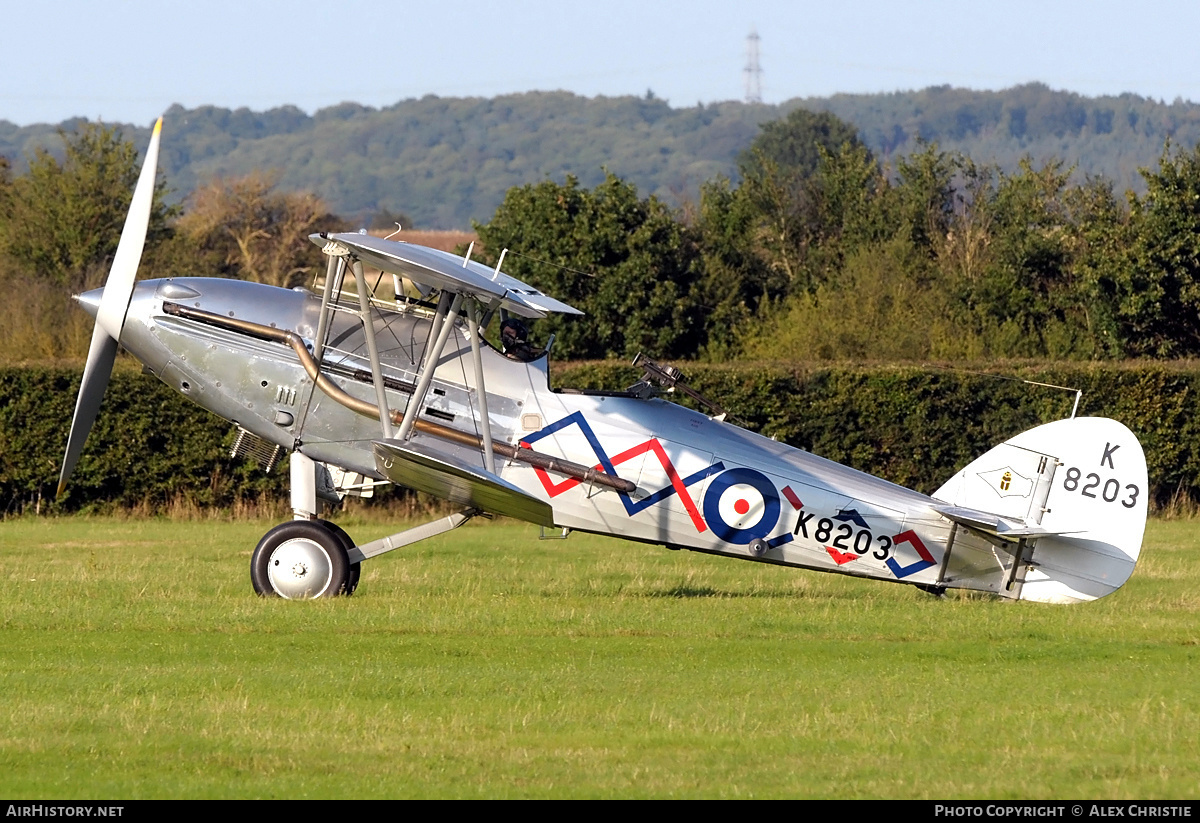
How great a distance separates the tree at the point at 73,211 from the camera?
41.6 meters

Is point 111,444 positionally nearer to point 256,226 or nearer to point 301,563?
point 301,563

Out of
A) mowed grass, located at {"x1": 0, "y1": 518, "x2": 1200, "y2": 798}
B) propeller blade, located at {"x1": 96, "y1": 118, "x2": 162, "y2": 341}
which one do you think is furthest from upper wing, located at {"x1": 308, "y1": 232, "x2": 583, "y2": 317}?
mowed grass, located at {"x1": 0, "y1": 518, "x2": 1200, "y2": 798}

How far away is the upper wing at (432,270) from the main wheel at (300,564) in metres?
2.37

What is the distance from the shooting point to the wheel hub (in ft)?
43.6

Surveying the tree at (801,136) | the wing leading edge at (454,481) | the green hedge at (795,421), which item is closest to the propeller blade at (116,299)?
the wing leading edge at (454,481)

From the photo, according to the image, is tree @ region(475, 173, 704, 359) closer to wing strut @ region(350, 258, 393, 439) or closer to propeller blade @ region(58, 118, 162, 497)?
propeller blade @ region(58, 118, 162, 497)

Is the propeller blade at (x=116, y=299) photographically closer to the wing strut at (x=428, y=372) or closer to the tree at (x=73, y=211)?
the wing strut at (x=428, y=372)

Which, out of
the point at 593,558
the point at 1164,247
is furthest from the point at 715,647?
the point at 1164,247

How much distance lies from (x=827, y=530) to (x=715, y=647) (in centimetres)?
252

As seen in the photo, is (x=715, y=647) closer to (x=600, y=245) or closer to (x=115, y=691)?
(x=115, y=691)

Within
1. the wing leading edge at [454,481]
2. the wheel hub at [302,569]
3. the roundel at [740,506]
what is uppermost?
the wing leading edge at [454,481]

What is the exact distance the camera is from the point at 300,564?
43.6 ft

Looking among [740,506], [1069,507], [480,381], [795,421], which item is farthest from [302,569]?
[795,421]

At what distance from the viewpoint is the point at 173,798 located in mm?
6918
